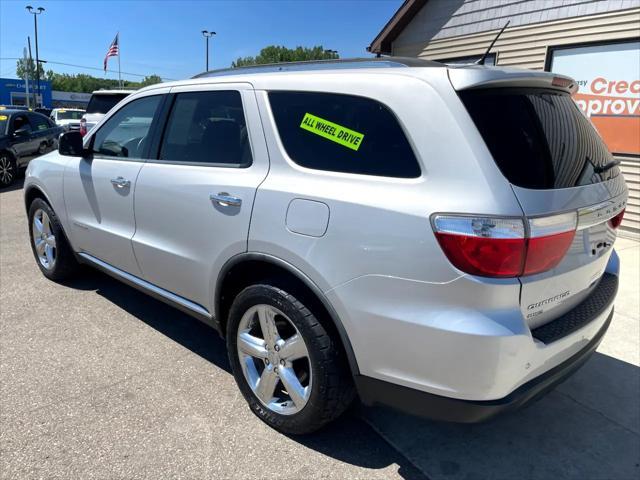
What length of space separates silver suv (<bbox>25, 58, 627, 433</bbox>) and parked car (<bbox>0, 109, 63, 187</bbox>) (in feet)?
29.8

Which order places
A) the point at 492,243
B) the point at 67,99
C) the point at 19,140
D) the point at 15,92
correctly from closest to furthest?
the point at 492,243
the point at 19,140
the point at 15,92
the point at 67,99

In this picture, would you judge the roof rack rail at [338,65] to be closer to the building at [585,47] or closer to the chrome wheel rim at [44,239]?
the chrome wheel rim at [44,239]

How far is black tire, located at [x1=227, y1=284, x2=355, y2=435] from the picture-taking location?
7.29 ft

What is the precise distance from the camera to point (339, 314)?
211cm

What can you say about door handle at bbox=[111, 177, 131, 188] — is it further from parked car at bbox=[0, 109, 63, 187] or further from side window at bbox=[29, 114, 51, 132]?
side window at bbox=[29, 114, 51, 132]

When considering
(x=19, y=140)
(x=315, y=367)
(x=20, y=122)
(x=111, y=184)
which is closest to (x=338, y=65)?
(x=315, y=367)

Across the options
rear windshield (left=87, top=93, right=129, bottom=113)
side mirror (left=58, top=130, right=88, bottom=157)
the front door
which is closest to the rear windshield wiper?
the front door

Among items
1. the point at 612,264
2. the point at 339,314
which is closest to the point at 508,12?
the point at 612,264

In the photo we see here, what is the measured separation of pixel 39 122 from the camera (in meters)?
11.6

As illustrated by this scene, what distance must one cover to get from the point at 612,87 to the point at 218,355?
644 centimetres

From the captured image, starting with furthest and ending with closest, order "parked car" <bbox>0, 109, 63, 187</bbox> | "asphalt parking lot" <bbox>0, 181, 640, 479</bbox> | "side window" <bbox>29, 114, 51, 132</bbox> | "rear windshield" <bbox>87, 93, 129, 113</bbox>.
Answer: "rear windshield" <bbox>87, 93, 129, 113</bbox>, "side window" <bbox>29, 114, 51, 132</bbox>, "parked car" <bbox>0, 109, 63, 187</bbox>, "asphalt parking lot" <bbox>0, 181, 640, 479</bbox>

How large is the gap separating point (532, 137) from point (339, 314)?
107cm

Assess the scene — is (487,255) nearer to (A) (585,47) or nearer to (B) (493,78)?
(B) (493,78)

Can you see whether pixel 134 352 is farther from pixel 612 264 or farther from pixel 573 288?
pixel 612 264
